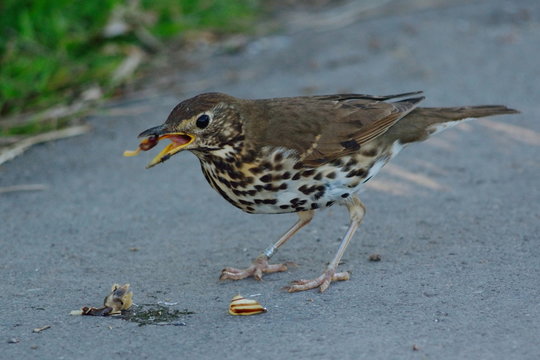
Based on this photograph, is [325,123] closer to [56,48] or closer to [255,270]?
[255,270]

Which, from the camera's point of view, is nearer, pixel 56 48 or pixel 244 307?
pixel 244 307

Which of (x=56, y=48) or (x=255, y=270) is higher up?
(x=56, y=48)

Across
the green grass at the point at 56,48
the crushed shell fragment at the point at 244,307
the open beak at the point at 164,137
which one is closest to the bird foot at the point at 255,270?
the crushed shell fragment at the point at 244,307

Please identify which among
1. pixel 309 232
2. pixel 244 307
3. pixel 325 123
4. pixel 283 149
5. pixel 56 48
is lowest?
pixel 244 307

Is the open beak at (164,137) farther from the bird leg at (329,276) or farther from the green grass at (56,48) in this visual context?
the green grass at (56,48)

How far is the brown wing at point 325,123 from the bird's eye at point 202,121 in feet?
0.91

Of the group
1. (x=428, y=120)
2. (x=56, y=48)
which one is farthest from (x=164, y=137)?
(x=56, y=48)

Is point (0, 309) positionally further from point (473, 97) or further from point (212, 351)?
point (473, 97)

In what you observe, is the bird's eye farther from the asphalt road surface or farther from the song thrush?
the asphalt road surface

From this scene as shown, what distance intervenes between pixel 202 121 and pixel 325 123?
0.76 metres

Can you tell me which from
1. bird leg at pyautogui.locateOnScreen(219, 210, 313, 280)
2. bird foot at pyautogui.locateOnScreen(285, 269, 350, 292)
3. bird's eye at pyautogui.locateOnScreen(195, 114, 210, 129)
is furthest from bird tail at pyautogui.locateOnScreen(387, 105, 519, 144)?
bird's eye at pyautogui.locateOnScreen(195, 114, 210, 129)

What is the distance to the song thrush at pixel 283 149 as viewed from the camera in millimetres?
4863

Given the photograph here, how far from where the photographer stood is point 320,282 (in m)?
4.89

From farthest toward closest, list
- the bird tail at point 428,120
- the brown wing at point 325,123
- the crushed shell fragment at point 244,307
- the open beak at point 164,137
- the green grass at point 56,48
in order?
1. the green grass at point 56,48
2. the bird tail at point 428,120
3. the brown wing at point 325,123
4. the open beak at point 164,137
5. the crushed shell fragment at point 244,307
